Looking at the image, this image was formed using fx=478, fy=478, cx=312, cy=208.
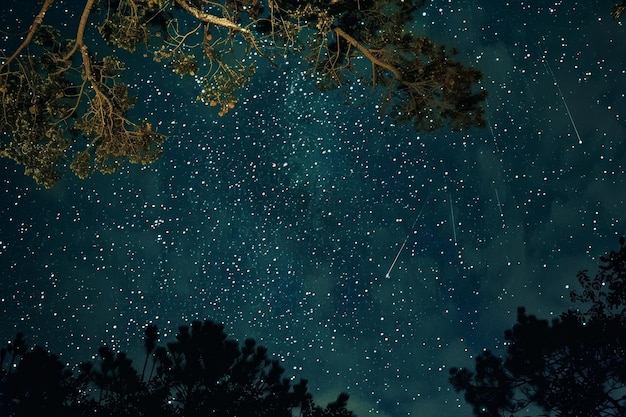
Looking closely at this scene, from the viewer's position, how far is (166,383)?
34.7 feet

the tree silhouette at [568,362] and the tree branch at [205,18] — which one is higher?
the tree branch at [205,18]

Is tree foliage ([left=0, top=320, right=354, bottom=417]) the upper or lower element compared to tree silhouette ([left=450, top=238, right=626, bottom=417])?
upper

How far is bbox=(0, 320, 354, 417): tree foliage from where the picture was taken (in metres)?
9.90

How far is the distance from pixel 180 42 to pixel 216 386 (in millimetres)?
7770

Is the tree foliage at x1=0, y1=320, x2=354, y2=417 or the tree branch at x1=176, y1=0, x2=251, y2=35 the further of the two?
the tree foliage at x1=0, y1=320, x2=354, y2=417

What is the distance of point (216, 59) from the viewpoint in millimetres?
6375

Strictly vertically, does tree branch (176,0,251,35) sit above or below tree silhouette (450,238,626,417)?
above

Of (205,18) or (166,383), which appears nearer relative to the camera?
(205,18)

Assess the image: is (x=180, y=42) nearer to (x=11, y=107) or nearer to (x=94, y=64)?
(x=94, y=64)

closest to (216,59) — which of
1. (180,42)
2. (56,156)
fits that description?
(180,42)

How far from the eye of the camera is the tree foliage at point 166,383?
9898 mm

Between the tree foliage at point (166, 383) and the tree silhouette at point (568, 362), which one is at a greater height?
the tree foliage at point (166, 383)

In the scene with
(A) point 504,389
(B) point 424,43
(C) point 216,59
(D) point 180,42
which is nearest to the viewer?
(B) point 424,43

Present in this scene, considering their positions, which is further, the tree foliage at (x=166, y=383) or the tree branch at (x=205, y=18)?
the tree foliage at (x=166, y=383)
